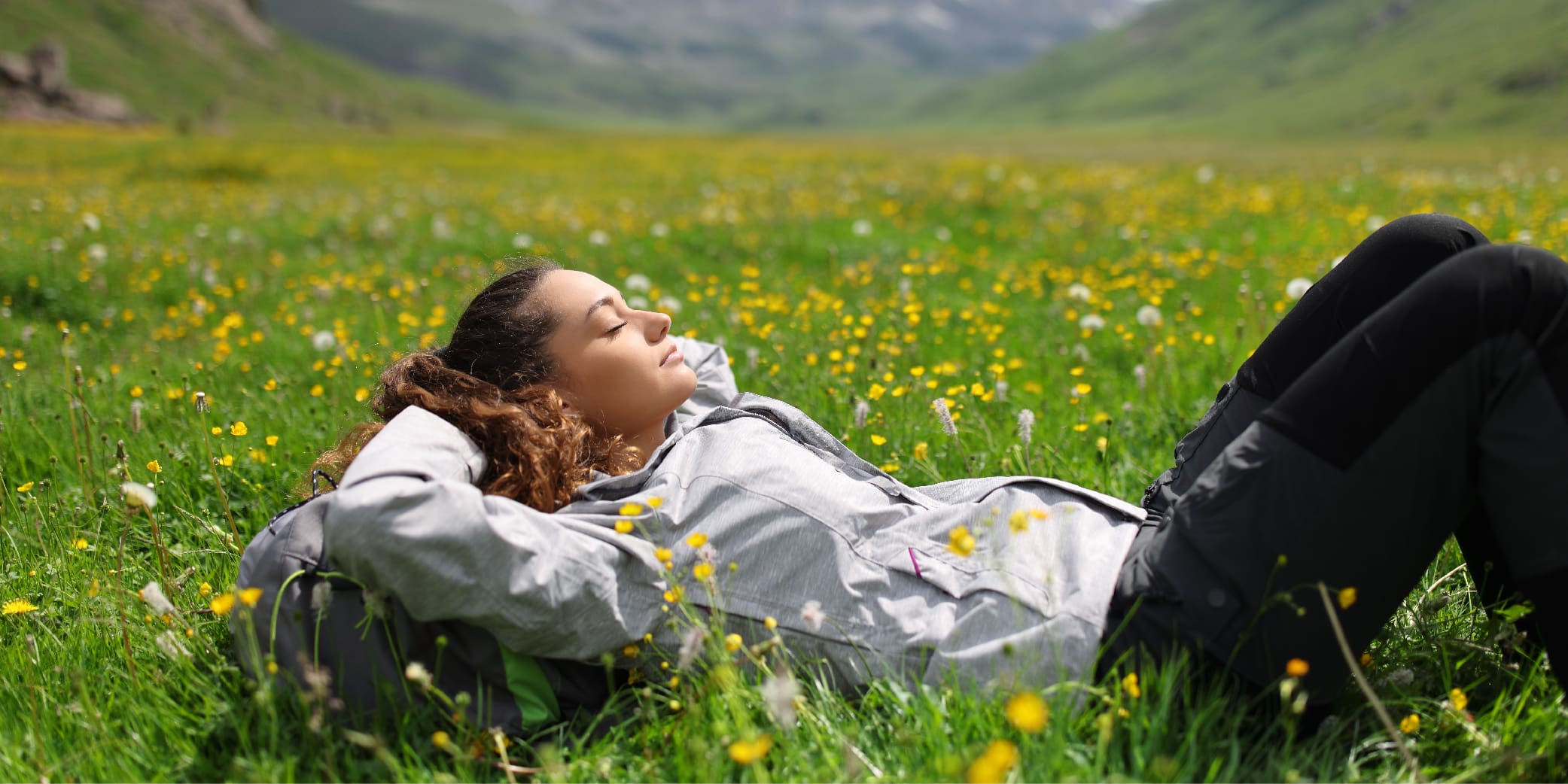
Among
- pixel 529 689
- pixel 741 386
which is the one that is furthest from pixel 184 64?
pixel 529 689

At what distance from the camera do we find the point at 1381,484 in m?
2.10

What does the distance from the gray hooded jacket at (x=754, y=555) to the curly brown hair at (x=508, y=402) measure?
96mm

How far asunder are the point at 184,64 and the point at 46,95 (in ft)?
184

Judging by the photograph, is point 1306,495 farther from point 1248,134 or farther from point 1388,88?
point 1388,88

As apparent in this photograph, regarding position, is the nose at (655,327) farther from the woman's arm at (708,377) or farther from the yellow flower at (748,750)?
the yellow flower at (748,750)

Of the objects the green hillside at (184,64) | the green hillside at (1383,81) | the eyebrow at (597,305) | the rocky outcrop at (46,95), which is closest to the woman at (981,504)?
the eyebrow at (597,305)

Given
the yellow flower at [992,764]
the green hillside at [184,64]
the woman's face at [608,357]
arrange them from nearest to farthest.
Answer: the yellow flower at [992,764] → the woman's face at [608,357] → the green hillside at [184,64]

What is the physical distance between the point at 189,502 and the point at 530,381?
1983 millimetres

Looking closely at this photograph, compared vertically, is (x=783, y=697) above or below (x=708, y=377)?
below

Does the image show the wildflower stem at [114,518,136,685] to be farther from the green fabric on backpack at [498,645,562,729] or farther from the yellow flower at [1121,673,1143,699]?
the yellow flower at [1121,673,1143,699]

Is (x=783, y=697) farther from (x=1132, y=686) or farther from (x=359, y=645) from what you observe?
(x=359, y=645)

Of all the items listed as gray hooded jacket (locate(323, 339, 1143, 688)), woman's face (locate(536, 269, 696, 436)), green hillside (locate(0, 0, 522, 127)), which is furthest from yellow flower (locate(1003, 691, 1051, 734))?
green hillside (locate(0, 0, 522, 127))

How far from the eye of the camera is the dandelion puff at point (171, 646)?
2622 millimetres

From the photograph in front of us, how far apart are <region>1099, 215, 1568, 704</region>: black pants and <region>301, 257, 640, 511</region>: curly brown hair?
156 centimetres
